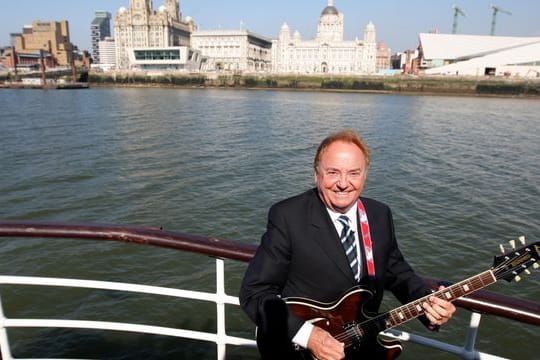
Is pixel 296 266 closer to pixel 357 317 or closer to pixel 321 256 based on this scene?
pixel 321 256

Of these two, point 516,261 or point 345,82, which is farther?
point 345,82

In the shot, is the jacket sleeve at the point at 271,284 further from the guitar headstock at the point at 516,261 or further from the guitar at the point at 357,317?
the guitar headstock at the point at 516,261

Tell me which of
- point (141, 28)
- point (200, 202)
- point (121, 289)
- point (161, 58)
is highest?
Result: point (141, 28)

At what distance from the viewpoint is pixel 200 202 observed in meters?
11.1

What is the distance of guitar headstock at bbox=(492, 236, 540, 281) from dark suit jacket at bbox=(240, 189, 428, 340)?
36 cm

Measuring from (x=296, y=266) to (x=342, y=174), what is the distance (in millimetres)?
442

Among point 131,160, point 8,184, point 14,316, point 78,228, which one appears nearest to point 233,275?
point 14,316

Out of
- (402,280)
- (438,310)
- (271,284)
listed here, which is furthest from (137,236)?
(438,310)

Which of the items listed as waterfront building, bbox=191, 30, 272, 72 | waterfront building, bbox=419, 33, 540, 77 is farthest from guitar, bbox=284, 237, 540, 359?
waterfront building, bbox=191, 30, 272, 72

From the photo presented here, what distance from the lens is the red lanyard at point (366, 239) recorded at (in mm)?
1705

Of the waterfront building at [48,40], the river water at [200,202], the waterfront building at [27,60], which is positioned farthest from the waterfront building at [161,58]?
the river water at [200,202]

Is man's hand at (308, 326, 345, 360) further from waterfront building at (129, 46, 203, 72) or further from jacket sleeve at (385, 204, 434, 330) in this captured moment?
waterfront building at (129, 46, 203, 72)

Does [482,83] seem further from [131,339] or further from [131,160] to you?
[131,339]

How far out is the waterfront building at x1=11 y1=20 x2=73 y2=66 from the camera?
151m
